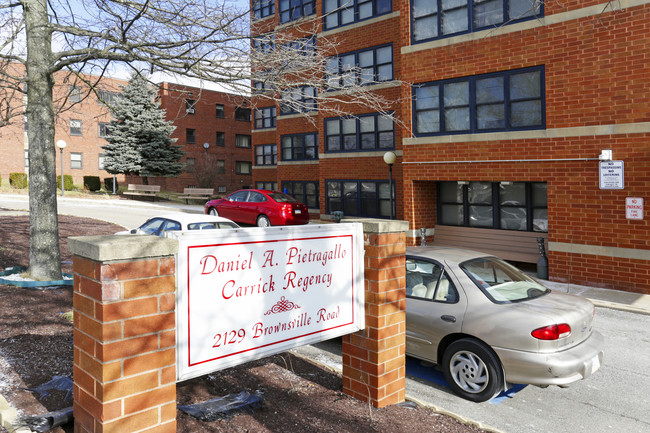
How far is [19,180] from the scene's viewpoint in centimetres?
3684

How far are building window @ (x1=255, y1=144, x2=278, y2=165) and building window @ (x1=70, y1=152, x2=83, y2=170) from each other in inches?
712

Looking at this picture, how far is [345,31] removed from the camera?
68.9ft

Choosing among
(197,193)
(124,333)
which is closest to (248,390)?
(124,333)

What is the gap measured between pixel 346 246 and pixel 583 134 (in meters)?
9.90

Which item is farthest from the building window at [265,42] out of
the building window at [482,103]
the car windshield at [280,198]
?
the car windshield at [280,198]

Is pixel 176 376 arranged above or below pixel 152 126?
below

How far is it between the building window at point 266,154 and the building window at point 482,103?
18.0 meters

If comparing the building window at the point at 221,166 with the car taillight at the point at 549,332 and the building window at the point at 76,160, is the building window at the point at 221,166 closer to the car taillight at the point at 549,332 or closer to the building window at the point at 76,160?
the building window at the point at 76,160

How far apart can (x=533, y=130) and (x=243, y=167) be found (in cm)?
3620

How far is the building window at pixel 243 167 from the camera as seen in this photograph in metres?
46.1

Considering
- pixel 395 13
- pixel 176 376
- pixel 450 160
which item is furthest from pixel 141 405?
pixel 395 13

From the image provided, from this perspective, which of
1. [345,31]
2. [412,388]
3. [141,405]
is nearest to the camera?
[141,405]

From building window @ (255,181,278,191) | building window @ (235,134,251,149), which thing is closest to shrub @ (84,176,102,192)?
building window @ (235,134,251,149)

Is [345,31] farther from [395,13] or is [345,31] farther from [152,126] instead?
[152,126]
